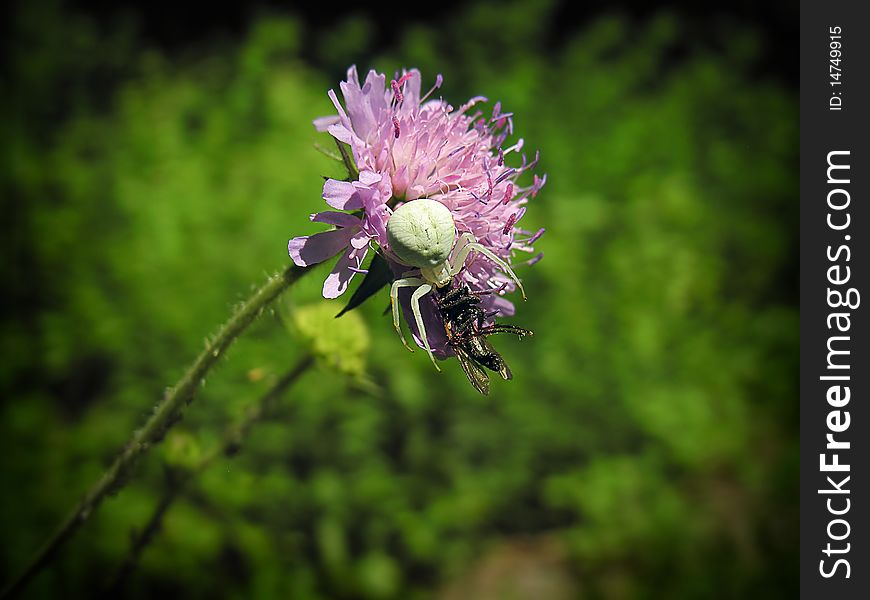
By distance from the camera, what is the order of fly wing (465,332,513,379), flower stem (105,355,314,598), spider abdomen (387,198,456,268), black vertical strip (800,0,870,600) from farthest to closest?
black vertical strip (800,0,870,600) < flower stem (105,355,314,598) < fly wing (465,332,513,379) < spider abdomen (387,198,456,268)

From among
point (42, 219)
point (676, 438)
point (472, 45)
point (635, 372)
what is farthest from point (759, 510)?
point (42, 219)

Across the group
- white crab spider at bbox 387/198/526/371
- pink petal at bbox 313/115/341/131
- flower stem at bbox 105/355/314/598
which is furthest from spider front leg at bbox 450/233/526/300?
flower stem at bbox 105/355/314/598

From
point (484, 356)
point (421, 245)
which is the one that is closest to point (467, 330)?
point (484, 356)

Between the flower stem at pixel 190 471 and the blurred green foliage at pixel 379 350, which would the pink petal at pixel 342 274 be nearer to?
the flower stem at pixel 190 471

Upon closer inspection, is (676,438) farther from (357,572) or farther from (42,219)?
(42,219)

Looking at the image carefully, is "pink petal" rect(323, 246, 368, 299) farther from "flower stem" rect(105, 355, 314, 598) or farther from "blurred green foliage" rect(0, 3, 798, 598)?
"blurred green foliage" rect(0, 3, 798, 598)

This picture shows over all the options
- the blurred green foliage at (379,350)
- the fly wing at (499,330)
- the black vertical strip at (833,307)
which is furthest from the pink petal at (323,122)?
the black vertical strip at (833,307)
